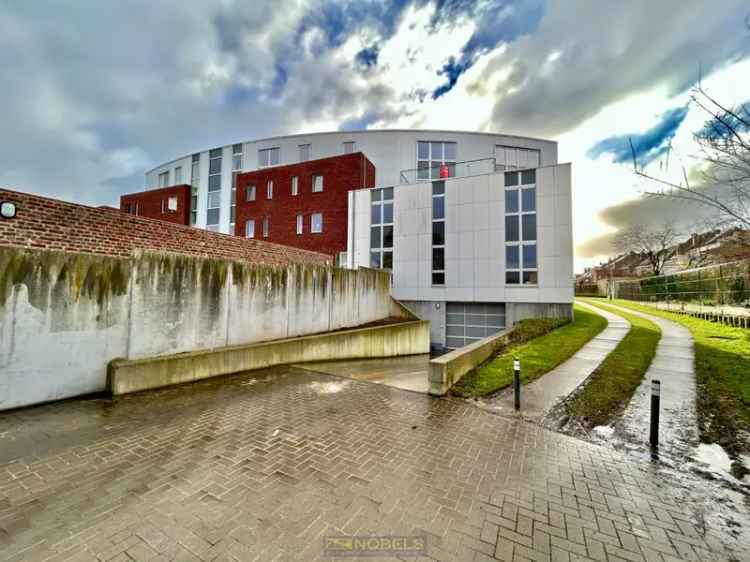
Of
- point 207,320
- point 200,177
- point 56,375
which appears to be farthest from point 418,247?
point 200,177

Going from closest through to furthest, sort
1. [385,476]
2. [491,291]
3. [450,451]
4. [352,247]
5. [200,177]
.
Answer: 1. [385,476]
2. [450,451]
3. [491,291]
4. [352,247]
5. [200,177]

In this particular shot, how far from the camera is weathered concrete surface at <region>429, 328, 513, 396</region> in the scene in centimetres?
668

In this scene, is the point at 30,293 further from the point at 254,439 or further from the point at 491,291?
the point at 491,291

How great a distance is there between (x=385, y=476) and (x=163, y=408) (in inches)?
172

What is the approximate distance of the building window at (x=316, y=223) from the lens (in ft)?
79.9

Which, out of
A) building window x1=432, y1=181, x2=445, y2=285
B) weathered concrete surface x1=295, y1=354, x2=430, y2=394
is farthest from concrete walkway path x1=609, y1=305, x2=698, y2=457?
building window x1=432, y1=181, x2=445, y2=285

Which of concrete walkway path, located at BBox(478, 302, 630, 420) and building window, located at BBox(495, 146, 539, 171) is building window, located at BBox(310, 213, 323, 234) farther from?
concrete walkway path, located at BBox(478, 302, 630, 420)

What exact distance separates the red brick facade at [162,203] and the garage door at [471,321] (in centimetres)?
2825

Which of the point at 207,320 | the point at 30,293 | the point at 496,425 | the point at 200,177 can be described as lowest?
the point at 496,425

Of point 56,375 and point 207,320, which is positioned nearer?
point 56,375

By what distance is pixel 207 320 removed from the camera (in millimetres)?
8008

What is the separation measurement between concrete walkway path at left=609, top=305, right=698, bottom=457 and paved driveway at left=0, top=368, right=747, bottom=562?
102 centimetres

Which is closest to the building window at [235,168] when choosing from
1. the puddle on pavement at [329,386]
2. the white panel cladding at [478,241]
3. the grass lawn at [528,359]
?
the white panel cladding at [478,241]

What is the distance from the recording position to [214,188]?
32594 millimetres
